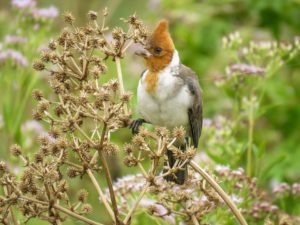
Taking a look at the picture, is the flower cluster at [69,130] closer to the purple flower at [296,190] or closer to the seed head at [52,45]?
the seed head at [52,45]

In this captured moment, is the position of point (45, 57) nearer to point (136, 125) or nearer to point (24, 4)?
point (136, 125)

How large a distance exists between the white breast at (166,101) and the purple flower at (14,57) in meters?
1.43

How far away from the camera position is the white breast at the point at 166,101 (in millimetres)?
3848

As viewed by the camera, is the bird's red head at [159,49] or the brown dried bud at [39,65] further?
the bird's red head at [159,49]

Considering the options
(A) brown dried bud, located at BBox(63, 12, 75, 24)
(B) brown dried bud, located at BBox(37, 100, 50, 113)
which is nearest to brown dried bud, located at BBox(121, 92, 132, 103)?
(B) brown dried bud, located at BBox(37, 100, 50, 113)

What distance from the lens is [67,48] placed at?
3.06 meters

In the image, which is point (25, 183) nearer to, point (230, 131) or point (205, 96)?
point (230, 131)

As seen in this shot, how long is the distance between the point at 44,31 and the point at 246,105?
59.5 inches

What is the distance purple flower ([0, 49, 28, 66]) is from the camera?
5129mm

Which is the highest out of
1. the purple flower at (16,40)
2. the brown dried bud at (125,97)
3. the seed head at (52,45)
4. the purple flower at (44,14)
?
the purple flower at (44,14)

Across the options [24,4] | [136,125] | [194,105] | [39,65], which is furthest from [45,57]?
[24,4]

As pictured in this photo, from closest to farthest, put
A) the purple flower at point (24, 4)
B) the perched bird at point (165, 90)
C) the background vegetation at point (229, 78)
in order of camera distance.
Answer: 1. the perched bird at point (165, 90)
2. the background vegetation at point (229, 78)
3. the purple flower at point (24, 4)

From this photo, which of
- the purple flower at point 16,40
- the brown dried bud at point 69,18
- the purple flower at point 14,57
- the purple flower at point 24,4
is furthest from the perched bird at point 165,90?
the purple flower at point 24,4

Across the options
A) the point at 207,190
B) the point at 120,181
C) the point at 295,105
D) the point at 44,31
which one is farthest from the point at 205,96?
the point at 207,190
